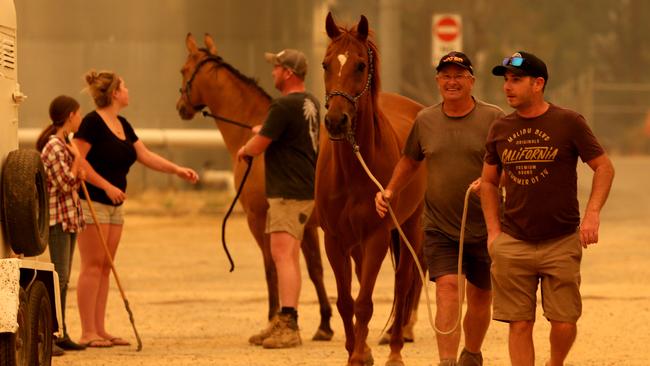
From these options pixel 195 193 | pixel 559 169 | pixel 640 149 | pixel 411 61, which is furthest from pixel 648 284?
pixel 411 61

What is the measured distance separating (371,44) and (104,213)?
2627 millimetres

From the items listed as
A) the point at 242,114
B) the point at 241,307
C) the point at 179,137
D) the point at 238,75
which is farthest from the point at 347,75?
the point at 179,137

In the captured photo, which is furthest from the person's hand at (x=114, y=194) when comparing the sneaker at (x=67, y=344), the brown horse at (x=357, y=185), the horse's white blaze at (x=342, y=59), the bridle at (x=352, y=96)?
the horse's white blaze at (x=342, y=59)

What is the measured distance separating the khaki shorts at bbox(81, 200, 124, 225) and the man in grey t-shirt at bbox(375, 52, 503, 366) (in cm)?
302

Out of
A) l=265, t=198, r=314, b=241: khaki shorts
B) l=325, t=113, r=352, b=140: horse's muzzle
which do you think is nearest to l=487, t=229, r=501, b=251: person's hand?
l=325, t=113, r=352, b=140: horse's muzzle

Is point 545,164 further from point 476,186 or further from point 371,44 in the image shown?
point 371,44

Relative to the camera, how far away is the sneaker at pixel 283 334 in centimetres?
1105

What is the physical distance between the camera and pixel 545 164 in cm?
759

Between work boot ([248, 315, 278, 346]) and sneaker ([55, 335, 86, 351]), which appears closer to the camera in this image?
sneaker ([55, 335, 86, 351])

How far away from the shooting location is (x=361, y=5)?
28.7 metres

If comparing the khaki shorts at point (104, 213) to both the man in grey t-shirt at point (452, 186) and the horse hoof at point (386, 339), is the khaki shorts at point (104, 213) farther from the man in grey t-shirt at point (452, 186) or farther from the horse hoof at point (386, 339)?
the man in grey t-shirt at point (452, 186)

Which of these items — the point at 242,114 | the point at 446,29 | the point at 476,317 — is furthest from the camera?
the point at 446,29

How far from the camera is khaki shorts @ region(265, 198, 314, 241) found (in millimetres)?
11156

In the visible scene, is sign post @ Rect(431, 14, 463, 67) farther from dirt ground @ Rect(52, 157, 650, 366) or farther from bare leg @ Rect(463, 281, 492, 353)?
bare leg @ Rect(463, 281, 492, 353)
